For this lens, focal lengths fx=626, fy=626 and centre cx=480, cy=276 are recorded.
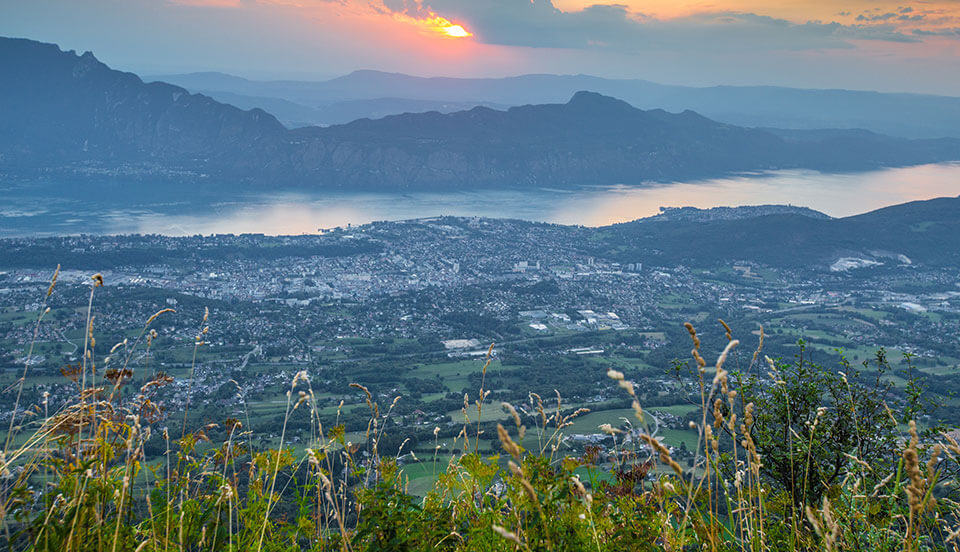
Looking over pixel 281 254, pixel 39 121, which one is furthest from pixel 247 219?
pixel 39 121

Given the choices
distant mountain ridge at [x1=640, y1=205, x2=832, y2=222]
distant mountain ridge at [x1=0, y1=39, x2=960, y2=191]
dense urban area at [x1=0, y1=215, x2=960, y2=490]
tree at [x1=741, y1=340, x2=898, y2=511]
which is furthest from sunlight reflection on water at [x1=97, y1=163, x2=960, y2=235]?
tree at [x1=741, y1=340, x2=898, y2=511]

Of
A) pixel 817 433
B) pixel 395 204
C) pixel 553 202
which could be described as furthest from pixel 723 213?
pixel 817 433

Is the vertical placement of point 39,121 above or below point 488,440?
above

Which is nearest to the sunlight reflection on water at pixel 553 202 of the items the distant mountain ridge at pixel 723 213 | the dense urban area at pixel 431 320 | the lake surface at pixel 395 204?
the lake surface at pixel 395 204

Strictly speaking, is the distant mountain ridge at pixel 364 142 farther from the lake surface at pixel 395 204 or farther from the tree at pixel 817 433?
the tree at pixel 817 433

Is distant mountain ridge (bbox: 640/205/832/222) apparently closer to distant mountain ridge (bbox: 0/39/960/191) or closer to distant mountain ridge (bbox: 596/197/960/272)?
distant mountain ridge (bbox: 596/197/960/272)

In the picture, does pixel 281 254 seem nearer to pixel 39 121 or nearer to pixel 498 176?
pixel 498 176

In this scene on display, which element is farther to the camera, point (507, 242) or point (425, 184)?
point (425, 184)
